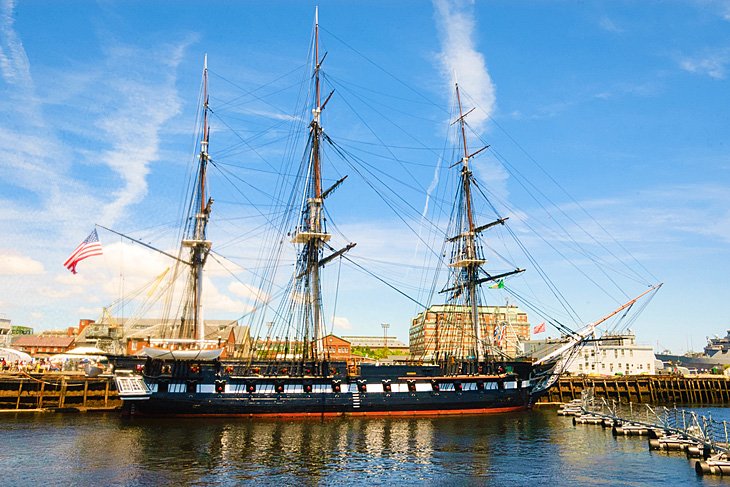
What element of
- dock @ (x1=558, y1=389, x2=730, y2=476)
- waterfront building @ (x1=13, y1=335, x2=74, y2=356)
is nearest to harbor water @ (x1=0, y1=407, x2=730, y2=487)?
dock @ (x1=558, y1=389, x2=730, y2=476)

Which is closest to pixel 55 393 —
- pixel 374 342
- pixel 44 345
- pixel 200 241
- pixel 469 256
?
pixel 200 241

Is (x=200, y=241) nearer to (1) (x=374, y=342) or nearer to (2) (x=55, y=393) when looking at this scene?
(2) (x=55, y=393)

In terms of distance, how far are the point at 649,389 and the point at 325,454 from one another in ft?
185

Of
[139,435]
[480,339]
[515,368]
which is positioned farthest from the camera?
[480,339]

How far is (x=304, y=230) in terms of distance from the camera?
5256cm

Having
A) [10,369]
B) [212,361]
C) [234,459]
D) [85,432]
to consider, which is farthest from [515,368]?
[10,369]

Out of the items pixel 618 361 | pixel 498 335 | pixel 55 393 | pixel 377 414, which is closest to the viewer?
pixel 377 414

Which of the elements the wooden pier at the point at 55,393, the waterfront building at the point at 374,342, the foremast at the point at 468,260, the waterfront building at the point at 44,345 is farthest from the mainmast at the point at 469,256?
the waterfront building at the point at 374,342

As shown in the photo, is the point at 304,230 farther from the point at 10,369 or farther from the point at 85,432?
the point at 10,369

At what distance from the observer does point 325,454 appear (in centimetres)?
3023

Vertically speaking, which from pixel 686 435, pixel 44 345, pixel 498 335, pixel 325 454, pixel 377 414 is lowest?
pixel 325 454

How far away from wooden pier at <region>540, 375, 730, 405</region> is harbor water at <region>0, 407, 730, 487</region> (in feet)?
90.3

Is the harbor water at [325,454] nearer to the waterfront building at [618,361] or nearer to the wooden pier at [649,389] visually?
the wooden pier at [649,389]

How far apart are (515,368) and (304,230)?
77.3 ft
